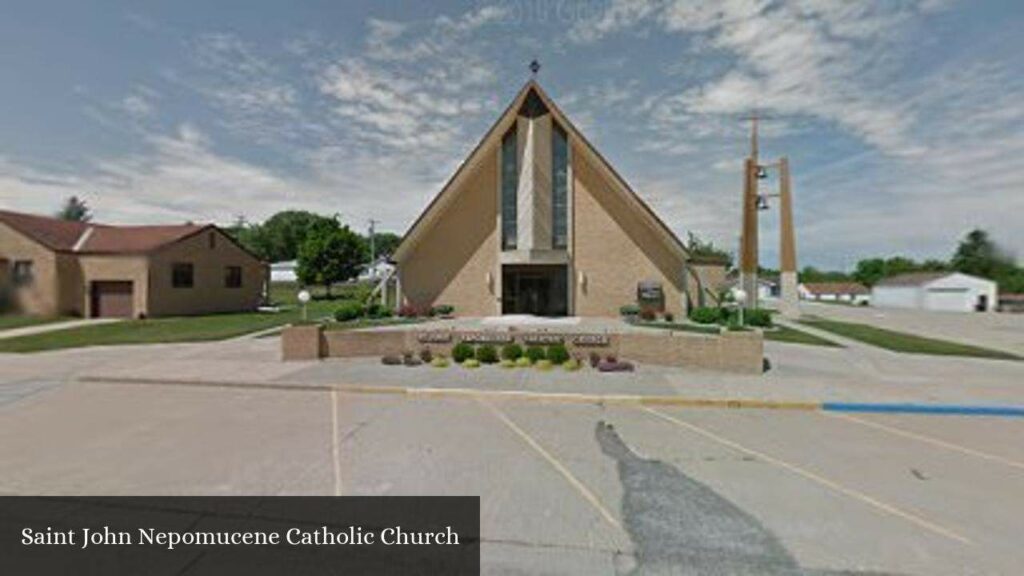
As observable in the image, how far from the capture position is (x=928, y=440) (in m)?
8.39

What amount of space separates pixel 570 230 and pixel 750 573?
21420 millimetres

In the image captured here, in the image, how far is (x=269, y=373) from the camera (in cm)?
1358

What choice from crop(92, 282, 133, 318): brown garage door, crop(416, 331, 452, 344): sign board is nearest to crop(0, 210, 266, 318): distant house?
crop(92, 282, 133, 318): brown garage door

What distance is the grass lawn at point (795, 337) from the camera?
20.0 metres

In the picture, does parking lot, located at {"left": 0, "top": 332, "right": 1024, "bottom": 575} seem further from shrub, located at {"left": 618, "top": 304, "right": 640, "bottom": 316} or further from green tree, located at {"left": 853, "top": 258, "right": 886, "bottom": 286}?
green tree, located at {"left": 853, "top": 258, "right": 886, "bottom": 286}

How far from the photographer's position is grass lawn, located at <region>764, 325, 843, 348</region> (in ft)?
65.7

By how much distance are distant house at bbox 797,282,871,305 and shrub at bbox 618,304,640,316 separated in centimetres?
8298

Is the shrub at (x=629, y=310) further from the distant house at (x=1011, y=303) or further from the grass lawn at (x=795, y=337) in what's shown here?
the distant house at (x=1011, y=303)

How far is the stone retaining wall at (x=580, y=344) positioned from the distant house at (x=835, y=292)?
91.9 m

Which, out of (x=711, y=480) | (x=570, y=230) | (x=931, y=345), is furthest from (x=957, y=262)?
(x=711, y=480)

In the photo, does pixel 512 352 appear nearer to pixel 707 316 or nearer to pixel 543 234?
pixel 707 316

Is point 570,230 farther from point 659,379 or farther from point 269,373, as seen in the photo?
point 269,373

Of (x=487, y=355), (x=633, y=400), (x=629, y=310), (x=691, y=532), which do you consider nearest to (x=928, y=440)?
(x=633, y=400)

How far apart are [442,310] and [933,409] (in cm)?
1909
